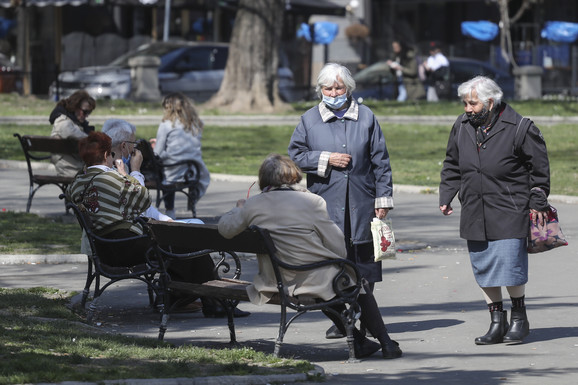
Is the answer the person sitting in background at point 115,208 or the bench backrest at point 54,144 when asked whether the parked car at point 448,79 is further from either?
the person sitting in background at point 115,208

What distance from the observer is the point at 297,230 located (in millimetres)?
6992

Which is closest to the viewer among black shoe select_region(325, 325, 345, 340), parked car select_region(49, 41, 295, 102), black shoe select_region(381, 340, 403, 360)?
black shoe select_region(381, 340, 403, 360)

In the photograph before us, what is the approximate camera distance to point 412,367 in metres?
6.99

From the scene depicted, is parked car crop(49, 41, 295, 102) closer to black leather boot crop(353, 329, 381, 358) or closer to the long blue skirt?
the long blue skirt

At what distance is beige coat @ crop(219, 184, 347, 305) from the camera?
700 centimetres

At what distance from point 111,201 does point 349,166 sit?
1.72m

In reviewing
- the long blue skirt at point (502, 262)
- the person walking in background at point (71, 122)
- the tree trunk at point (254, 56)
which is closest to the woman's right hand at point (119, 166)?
the long blue skirt at point (502, 262)

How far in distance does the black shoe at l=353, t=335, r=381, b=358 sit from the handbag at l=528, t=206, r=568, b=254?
117 cm

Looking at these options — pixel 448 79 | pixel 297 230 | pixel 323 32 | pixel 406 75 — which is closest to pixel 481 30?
pixel 323 32

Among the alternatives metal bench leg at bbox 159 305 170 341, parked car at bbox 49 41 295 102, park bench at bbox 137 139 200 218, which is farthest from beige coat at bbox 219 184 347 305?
parked car at bbox 49 41 295 102

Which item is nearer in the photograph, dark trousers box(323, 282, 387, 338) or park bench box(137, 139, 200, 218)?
dark trousers box(323, 282, 387, 338)

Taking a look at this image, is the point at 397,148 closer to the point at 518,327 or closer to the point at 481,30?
the point at 518,327

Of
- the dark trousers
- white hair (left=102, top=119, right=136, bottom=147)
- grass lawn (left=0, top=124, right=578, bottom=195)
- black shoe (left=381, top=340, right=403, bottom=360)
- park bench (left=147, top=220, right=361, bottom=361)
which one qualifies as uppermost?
white hair (left=102, top=119, right=136, bottom=147)

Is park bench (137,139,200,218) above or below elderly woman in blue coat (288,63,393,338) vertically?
below
